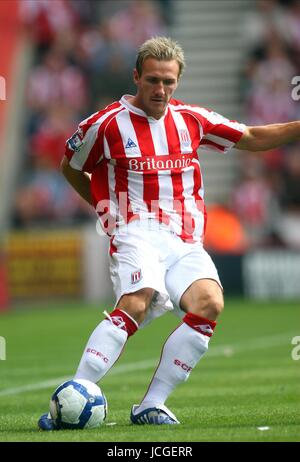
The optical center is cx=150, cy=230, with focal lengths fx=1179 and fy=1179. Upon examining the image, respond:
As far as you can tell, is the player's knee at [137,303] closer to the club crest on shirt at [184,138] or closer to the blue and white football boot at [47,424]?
the blue and white football boot at [47,424]

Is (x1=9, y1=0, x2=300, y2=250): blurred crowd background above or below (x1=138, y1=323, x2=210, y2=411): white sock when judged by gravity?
above

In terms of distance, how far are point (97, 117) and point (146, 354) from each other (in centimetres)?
487

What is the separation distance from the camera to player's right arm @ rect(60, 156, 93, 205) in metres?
6.87

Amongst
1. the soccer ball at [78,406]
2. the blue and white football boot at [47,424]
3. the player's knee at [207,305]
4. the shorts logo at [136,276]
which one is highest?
the shorts logo at [136,276]

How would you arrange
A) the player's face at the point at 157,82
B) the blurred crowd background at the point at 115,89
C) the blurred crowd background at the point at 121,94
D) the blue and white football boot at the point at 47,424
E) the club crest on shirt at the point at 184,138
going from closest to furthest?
1. the blue and white football boot at the point at 47,424
2. the player's face at the point at 157,82
3. the club crest on shirt at the point at 184,138
4. the blurred crowd background at the point at 121,94
5. the blurred crowd background at the point at 115,89

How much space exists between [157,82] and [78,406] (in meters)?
1.78

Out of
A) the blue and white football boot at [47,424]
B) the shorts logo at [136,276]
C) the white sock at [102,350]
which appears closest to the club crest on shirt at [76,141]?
the shorts logo at [136,276]

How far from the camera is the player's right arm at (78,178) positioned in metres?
6.87

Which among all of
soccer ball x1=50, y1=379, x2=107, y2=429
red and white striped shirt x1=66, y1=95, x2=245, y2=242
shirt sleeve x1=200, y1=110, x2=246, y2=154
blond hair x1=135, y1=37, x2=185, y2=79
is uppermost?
blond hair x1=135, y1=37, x2=185, y2=79

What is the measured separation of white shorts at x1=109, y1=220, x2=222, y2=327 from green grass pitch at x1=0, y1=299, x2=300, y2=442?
0.70 meters

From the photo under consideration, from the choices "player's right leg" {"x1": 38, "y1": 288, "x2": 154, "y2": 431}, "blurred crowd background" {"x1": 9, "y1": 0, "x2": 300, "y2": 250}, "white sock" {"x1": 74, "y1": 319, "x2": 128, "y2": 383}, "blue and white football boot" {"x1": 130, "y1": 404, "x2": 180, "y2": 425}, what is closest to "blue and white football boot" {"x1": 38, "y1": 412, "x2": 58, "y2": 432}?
"player's right leg" {"x1": 38, "y1": 288, "x2": 154, "y2": 431}

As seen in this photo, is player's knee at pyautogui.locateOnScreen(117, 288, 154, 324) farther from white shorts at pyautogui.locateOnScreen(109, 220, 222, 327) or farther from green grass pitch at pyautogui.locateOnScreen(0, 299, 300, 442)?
green grass pitch at pyautogui.locateOnScreen(0, 299, 300, 442)

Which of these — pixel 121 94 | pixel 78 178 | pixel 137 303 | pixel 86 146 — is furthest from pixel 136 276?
pixel 121 94
